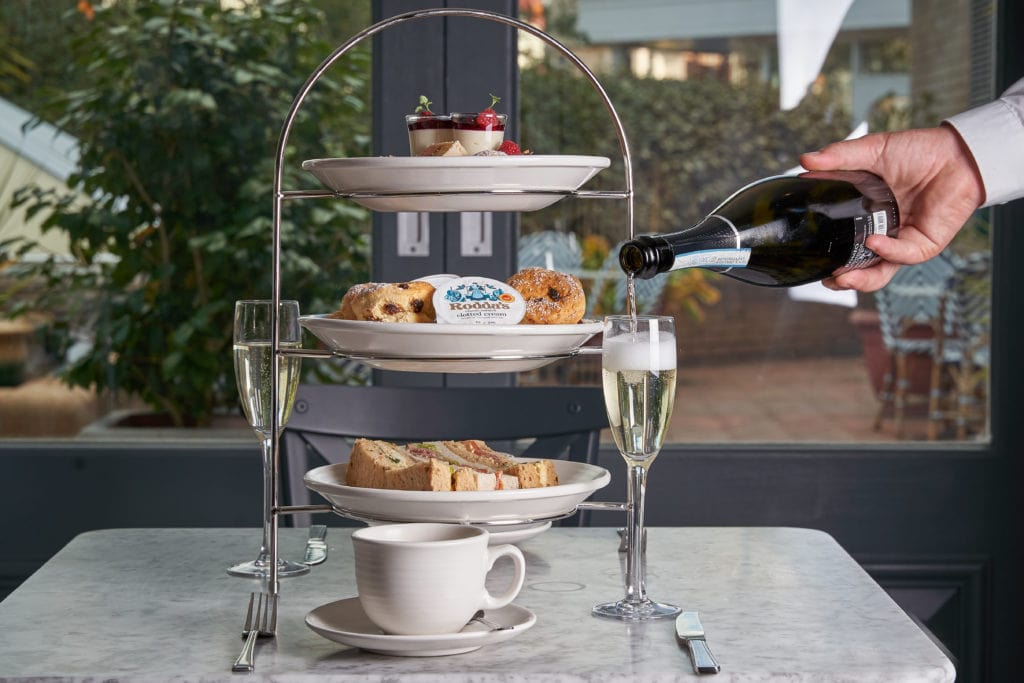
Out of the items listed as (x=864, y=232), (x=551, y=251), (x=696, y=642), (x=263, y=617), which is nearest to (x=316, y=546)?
(x=263, y=617)

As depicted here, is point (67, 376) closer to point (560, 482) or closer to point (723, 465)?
point (723, 465)

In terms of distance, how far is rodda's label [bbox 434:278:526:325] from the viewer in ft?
3.86

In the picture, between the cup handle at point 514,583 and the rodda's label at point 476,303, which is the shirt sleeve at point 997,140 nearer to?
the rodda's label at point 476,303

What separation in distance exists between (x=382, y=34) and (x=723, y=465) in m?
1.12

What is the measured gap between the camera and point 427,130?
1.27m

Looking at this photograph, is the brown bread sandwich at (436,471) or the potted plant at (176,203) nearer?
the brown bread sandwich at (436,471)

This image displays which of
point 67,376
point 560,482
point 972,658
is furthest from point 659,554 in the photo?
point 67,376

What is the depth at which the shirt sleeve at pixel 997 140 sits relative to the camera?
1.54 meters

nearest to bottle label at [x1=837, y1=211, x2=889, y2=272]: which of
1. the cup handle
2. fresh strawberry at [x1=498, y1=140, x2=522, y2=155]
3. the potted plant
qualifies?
fresh strawberry at [x1=498, y1=140, x2=522, y2=155]

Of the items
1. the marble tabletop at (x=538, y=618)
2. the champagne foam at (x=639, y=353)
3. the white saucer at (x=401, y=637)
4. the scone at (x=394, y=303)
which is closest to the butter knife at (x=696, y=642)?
the marble tabletop at (x=538, y=618)

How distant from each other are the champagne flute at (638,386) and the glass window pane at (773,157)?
1381mm

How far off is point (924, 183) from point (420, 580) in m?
0.89

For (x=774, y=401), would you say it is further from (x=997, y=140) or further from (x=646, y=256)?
(x=646, y=256)

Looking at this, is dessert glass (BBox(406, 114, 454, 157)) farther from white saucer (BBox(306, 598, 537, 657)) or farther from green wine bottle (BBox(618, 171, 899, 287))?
white saucer (BBox(306, 598, 537, 657))
